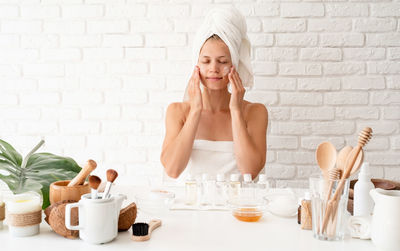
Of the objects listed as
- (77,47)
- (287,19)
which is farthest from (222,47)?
(77,47)

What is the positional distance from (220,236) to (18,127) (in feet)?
5.94

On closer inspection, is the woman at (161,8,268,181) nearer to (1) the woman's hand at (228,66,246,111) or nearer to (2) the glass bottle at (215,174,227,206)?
(1) the woman's hand at (228,66,246,111)

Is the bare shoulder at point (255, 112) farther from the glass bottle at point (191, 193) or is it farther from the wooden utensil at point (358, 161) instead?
the wooden utensil at point (358, 161)

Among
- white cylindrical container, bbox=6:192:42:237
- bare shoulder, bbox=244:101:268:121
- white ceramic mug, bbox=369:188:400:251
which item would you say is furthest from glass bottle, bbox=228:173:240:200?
bare shoulder, bbox=244:101:268:121

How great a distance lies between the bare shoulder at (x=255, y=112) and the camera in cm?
186

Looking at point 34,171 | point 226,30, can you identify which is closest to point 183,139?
point 226,30

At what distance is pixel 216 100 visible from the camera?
196cm

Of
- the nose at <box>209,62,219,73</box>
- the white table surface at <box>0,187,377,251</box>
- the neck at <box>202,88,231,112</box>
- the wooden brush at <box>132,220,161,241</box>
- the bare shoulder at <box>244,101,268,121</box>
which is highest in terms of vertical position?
the nose at <box>209,62,219,73</box>

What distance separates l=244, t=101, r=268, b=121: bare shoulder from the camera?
6.11 feet

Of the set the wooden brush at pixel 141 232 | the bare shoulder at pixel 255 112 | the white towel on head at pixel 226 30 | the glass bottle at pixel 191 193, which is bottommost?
the wooden brush at pixel 141 232

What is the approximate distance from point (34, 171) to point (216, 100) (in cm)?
111

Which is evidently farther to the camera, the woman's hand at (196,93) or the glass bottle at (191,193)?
the woman's hand at (196,93)

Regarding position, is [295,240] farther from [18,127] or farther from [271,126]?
[18,127]

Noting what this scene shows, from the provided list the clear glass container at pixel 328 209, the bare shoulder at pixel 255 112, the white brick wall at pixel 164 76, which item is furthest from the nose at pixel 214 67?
the clear glass container at pixel 328 209
